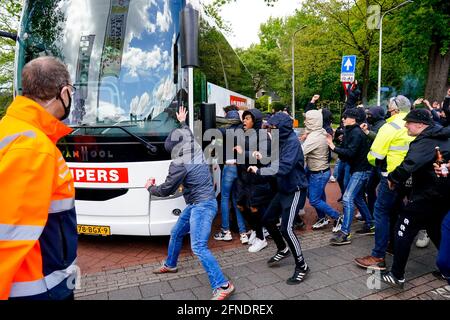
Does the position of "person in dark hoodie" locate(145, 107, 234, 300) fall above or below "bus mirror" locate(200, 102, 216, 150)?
below

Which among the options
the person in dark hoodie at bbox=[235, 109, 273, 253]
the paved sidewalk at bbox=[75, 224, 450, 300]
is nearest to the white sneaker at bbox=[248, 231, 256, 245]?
the person in dark hoodie at bbox=[235, 109, 273, 253]

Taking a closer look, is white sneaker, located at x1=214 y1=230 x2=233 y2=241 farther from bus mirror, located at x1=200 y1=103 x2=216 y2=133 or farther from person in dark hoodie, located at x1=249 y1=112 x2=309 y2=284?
bus mirror, located at x1=200 y1=103 x2=216 y2=133

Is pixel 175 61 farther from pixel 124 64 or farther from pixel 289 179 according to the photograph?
pixel 289 179

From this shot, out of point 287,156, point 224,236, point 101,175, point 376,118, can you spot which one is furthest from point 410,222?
point 101,175

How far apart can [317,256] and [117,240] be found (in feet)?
9.65

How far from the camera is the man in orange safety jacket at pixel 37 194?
1.45 m

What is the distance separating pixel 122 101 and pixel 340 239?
11.5 feet

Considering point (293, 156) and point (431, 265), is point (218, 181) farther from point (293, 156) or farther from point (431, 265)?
point (431, 265)

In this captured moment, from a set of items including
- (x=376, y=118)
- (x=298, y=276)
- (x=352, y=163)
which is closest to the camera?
(x=298, y=276)

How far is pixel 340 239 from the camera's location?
16.3 ft

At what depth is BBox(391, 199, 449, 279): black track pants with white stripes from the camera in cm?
347

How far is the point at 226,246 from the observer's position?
506 cm

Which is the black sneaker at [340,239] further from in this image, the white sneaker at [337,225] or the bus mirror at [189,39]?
the bus mirror at [189,39]

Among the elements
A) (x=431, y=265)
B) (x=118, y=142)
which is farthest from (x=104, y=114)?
(x=431, y=265)
